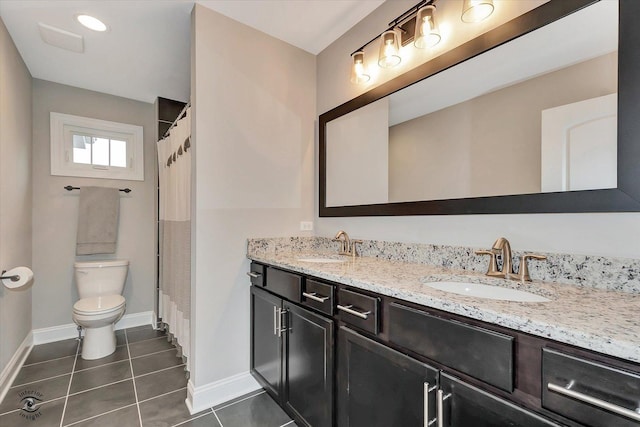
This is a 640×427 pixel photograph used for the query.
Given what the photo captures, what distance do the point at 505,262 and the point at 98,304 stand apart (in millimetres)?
2927

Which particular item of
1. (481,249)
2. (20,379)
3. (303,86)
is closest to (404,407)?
(481,249)

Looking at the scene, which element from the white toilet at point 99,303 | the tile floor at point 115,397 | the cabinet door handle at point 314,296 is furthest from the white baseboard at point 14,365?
the cabinet door handle at point 314,296

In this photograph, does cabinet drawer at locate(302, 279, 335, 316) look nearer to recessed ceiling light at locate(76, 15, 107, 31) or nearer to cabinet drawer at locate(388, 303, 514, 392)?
cabinet drawer at locate(388, 303, 514, 392)

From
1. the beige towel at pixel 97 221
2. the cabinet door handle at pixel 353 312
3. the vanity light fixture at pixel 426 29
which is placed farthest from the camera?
the beige towel at pixel 97 221

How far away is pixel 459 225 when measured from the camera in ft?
4.60

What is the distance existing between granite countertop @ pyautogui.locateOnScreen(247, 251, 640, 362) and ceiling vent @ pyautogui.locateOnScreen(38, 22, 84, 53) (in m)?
2.44

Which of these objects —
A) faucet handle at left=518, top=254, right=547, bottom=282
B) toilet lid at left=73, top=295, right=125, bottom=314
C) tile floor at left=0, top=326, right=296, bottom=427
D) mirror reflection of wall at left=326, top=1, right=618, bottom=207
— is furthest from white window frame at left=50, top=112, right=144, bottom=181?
faucet handle at left=518, top=254, right=547, bottom=282

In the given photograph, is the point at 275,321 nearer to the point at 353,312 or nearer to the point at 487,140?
the point at 353,312

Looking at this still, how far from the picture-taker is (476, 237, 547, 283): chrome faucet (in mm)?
1124

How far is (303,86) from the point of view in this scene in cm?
225

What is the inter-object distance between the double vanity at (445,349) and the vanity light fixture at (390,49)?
115 cm

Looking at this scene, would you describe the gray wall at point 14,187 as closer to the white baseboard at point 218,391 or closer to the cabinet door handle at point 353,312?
the white baseboard at point 218,391

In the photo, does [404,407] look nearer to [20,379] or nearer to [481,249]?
[481,249]

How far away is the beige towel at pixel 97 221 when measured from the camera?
8.96 feet
